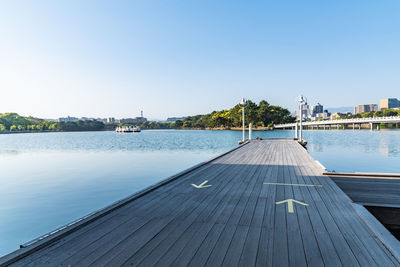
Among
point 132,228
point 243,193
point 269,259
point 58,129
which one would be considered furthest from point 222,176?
point 58,129

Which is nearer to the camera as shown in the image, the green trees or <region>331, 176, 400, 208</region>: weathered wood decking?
<region>331, 176, 400, 208</region>: weathered wood decking

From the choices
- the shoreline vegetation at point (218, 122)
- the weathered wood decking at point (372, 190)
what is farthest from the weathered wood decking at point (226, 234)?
the shoreline vegetation at point (218, 122)

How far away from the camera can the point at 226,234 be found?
2.82m

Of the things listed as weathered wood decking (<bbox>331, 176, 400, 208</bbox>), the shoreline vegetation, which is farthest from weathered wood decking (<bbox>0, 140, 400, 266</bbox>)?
the shoreline vegetation

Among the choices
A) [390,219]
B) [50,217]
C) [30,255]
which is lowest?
[50,217]

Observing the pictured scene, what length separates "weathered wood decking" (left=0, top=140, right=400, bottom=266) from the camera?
7.53 feet

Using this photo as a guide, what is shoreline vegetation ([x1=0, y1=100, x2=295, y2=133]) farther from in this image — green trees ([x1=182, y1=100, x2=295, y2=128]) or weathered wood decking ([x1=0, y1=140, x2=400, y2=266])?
weathered wood decking ([x1=0, y1=140, x2=400, y2=266])

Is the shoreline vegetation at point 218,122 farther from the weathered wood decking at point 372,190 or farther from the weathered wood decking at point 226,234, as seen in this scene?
the weathered wood decking at point 226,234

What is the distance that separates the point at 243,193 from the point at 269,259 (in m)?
2.38

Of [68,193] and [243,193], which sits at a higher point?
[243,193]

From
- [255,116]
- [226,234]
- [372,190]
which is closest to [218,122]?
[255,116]

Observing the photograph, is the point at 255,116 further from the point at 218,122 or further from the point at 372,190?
the point at 372,190

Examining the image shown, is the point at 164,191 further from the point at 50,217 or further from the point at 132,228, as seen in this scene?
the point at 50,217

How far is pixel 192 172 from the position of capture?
684 centimetres
